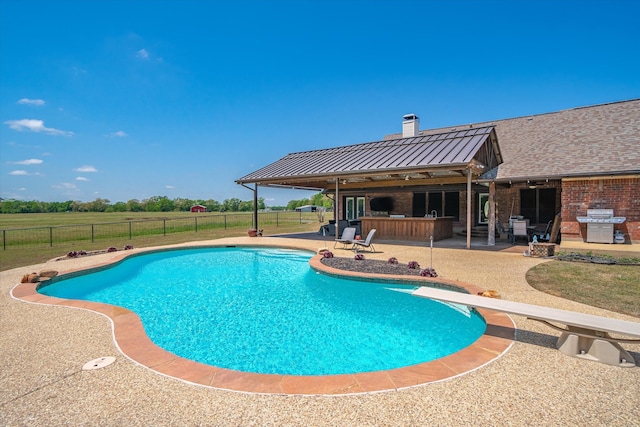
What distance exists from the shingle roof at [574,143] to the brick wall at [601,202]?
2.04 ft

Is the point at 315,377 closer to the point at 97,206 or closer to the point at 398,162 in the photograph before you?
the point at 398,162

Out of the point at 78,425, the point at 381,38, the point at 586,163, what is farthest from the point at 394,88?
the point at 78,425

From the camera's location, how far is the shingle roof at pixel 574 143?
1109 centimetres

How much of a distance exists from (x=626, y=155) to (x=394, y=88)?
10543 mm

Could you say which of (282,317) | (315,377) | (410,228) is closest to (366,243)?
(410,228)

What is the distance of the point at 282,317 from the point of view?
18.0 ft

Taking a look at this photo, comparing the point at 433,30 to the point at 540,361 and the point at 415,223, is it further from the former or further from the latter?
the point at 540,361

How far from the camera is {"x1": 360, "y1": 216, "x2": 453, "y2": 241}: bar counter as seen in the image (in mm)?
13070

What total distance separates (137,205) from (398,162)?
85333mm

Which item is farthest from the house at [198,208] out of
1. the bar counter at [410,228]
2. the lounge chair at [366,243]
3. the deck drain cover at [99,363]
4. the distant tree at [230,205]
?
the deck drain cover at [99,363]

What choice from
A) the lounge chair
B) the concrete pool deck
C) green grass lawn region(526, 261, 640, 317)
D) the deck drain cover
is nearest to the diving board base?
the concrete pool deck

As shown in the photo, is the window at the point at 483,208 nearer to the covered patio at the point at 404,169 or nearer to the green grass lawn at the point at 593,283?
the covered patio at the point at 404,169

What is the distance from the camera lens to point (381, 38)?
14.6 meters

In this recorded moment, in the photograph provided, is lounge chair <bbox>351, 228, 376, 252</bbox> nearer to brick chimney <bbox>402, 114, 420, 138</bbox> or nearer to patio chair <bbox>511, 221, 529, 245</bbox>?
patio chair <bbox>511, 221, 529, 245</bbox>
